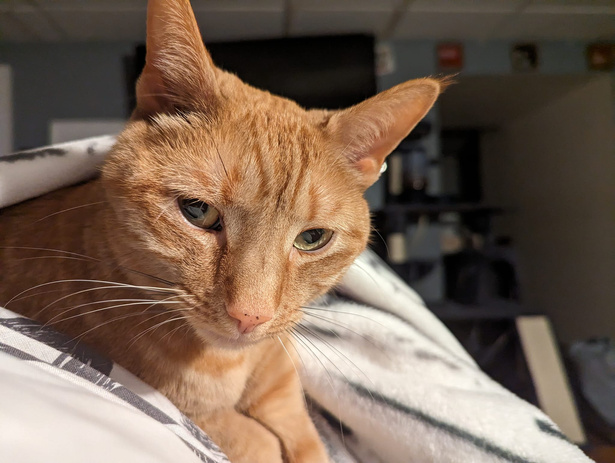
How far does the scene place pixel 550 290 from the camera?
3.31m

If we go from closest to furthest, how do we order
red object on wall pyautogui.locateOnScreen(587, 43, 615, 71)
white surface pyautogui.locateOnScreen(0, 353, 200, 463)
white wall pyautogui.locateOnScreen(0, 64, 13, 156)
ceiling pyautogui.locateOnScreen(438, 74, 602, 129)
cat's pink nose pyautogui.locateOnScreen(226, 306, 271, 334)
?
1. white surface pyautogui.locateOnScreen(0, 353, 200, 463)
2. cat's pink nose pyautogui.locateOnScreen(226, 306, 271, 334)
3. white wall pyautogui.locateOnScreen(0, 64, 13, 156)
4. red object on wall pyautogui.locateOnScreen(587, 43, 615, 71)
5. ceiling pyautogui.locateOnScreen(438, 74, 602, 129)

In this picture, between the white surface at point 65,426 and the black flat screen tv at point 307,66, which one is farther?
the black flat screen tv at point 307,66

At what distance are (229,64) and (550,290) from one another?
10.7 ft

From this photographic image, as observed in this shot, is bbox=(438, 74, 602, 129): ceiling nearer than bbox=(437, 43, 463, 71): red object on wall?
No

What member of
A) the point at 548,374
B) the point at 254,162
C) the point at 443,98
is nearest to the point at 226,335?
the point at 254,162

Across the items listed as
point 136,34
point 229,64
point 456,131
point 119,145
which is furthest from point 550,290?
point 136,34

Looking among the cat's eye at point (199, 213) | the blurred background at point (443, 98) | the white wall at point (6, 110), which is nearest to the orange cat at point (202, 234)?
the cat's eye at point (199, 213)

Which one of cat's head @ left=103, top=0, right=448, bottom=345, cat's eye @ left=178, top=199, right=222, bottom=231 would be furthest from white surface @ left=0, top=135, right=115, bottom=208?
cat's eye @ left=178, top=199, right=222, bottom=231

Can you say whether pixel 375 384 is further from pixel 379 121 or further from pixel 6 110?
pixel 6 110

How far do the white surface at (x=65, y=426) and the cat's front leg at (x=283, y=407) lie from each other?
1.02ft

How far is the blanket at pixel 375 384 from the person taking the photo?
21.6 inches

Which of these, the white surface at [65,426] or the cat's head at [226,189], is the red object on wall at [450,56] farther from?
the white surface at [65,426]

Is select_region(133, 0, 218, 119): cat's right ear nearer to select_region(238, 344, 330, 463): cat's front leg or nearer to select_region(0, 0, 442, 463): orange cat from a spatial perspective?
select_region(0, 0, 442, 463): orange cat

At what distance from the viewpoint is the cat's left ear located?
65 centimetres
